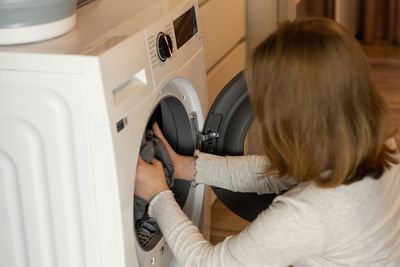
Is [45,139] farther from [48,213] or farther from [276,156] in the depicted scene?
[276,156]

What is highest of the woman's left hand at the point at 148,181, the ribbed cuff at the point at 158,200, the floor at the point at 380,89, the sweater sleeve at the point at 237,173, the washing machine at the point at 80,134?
the washing machine at the point at 80,134

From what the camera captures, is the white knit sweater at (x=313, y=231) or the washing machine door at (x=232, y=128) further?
the washing machine door at (x=232, y=128)

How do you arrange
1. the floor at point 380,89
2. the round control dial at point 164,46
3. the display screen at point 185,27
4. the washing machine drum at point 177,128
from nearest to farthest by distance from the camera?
the round control dial at point 164,46, the display screen at point 185,27, the washing machine drum at point 177,128, the floor at point 380,89

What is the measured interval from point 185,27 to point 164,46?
17cm

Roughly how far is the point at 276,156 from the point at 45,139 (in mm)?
443

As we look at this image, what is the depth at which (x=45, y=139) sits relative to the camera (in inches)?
44.6

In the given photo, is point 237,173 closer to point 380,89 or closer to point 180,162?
point 180,162

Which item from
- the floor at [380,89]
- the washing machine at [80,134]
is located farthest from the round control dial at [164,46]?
the floor at [380,89]

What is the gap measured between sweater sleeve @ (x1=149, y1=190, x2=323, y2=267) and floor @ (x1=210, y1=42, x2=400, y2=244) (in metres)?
0.96

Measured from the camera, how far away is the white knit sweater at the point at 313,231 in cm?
116

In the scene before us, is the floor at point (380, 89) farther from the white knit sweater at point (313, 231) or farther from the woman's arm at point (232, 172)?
the white knit sweater at point (313, 231)

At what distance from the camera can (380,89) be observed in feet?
11.3

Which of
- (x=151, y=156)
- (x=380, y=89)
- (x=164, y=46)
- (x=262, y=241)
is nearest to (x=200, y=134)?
(x=151, y=156)

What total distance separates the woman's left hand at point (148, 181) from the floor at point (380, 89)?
0.93 meters
